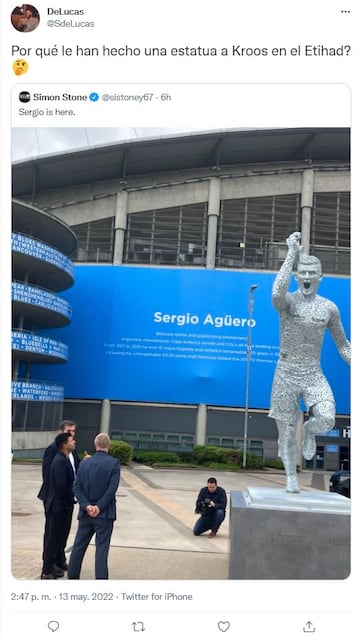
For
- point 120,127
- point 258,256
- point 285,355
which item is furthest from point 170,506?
point 258,256

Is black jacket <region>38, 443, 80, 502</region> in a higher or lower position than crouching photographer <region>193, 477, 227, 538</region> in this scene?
higher

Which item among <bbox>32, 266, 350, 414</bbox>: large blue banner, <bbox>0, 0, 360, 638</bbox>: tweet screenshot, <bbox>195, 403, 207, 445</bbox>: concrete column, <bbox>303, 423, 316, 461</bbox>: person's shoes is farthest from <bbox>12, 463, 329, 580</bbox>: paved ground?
<bbox>195, 403, 207, 445</bbox>: concrete column

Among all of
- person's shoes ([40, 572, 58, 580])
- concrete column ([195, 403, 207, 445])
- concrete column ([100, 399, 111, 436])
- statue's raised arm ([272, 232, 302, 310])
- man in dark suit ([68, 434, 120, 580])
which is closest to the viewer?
man in dark suit ([68, 434, 120, 580])

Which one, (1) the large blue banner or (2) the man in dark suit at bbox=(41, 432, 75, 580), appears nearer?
(2) the man in dark suit at bbox=(41, 432, 75, 580)

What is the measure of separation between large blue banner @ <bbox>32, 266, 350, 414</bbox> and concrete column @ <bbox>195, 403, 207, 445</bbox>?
129cm

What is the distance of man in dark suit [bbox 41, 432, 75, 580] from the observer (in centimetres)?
617

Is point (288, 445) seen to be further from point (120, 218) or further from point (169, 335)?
point (120, 218)

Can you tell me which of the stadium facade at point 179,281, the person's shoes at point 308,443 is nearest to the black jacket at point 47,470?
the person's shoes at point 308,443

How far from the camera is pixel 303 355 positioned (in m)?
6.75

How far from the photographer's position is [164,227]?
3025 centimetres

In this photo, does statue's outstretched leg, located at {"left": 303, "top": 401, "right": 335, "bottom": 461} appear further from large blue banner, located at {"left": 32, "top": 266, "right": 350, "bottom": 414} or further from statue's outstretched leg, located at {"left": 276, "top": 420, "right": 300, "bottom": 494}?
large blue banner, located at {"left": 32, "top": 266, "right": 350, "bottom": 414}

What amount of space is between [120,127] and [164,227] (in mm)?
26920
